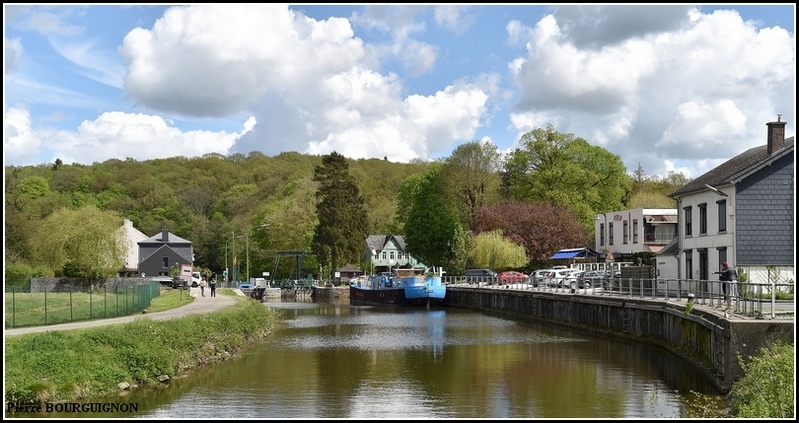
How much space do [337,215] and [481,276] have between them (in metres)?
25.3

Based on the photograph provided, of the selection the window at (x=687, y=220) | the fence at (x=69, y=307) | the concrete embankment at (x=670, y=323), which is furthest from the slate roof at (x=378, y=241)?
the window at (x=687, y=220)

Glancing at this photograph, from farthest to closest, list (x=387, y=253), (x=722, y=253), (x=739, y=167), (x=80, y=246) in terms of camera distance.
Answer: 1. (x=387, y=253)
2. (x=80, y=246)
3. (x=739, y=167)
4. (x=722, y=253)

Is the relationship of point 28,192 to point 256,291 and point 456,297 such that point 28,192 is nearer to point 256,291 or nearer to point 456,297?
point 256,291

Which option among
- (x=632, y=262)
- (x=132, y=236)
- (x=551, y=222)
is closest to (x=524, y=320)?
(x=632, y=262)

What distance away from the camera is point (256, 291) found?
94.9 metres

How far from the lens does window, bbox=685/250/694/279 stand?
4394cm

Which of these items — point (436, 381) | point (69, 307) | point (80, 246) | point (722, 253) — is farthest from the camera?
point (80, 246)

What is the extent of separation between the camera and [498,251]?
79875mm

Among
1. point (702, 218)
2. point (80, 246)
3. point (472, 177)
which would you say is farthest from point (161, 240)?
point (702, 218)

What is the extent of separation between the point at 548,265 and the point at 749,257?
148 ft

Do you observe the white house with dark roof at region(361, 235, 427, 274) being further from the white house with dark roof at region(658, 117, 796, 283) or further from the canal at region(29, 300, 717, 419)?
the white house with dark roof at region(658, 117, 796, 283)

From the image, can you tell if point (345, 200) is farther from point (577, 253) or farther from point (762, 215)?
point (762, 215)

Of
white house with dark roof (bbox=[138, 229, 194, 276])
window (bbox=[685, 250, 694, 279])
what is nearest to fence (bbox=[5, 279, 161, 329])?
window (bbox=[685, 250, 694, 279])

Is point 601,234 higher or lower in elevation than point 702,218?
lower
